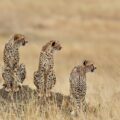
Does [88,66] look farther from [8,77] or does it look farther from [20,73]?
[8,77]

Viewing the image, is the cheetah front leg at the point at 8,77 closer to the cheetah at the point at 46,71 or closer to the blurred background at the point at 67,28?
the cheetah at the point at 46,71

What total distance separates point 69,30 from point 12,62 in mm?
23602

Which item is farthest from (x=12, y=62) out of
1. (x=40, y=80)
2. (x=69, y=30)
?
(x=69, y=30)

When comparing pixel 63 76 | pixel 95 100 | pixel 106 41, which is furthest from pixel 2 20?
pixel 95 100

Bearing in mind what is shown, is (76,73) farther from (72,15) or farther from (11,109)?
(72,15)

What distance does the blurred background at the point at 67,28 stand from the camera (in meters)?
20.8

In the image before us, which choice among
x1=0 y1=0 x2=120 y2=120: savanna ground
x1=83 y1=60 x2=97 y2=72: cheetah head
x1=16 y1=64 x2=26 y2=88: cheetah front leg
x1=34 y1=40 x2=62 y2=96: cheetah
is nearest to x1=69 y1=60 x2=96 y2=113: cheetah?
x1=83 y1=60 x2=97 y2=72: cheetah head

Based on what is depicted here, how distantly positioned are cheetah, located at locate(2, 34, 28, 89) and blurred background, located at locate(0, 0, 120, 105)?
7338 mm

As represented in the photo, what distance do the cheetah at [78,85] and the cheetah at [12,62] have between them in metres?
0.69

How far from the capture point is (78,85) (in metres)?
8.46

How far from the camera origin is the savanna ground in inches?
741

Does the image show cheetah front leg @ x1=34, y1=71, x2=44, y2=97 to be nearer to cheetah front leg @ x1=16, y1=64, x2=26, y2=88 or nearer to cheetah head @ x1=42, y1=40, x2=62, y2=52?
cheetah front leg @ x1=16, y1=64, x2=26, y2=88

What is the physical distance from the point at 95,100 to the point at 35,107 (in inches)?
48.2

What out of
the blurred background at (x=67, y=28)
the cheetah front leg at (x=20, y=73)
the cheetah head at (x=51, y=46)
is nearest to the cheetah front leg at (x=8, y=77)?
the cheetah front leg at (x=20, y=73)
